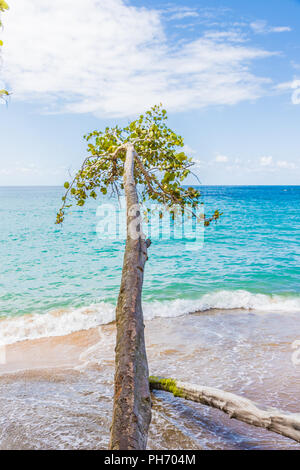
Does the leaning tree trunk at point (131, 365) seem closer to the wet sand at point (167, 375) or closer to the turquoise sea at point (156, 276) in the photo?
the wet sand at point (167, 375)

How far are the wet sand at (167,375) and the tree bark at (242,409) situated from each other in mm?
363

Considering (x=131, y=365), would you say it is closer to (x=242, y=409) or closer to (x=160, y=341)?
(x=242, y=409)

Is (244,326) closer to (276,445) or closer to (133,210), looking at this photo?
(276,445)

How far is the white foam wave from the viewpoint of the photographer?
424 inches

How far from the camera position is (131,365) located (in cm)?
265

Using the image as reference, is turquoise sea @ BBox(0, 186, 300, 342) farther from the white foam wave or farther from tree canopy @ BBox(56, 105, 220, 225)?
tree canopy @ BBox(56, 105, 220, 225)

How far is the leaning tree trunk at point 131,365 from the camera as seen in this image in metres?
2.27

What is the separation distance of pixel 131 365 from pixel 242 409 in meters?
2.82

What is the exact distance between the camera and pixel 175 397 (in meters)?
6.09

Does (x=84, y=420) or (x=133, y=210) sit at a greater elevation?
(x=133, y=210)

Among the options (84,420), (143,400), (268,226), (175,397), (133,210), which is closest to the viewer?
(143,400)

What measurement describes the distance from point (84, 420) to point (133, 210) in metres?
3.61

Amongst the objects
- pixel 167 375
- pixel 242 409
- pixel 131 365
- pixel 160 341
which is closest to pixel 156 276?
pixel 160 341
